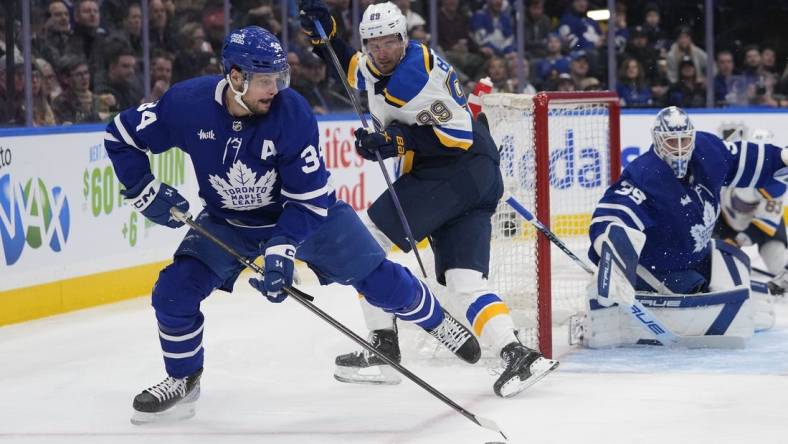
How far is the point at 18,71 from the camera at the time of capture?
5957 mm

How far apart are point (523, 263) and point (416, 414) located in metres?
1.27

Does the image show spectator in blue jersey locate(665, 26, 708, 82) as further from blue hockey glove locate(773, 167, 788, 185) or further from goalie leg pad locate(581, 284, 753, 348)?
goalie leg pad locate(581, 284, 753, 348)

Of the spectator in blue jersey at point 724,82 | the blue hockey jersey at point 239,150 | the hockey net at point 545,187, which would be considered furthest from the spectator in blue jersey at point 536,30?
the blue hockey jersey at point 239,150

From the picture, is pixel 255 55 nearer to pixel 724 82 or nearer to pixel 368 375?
pixel 368 375

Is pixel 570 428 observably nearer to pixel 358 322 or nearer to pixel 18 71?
pixel 358 322

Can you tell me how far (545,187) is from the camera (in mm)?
4387

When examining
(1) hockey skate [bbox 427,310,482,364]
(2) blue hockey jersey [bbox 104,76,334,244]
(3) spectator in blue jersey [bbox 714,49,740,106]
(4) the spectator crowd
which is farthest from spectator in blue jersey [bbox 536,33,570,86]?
(2) blue hockey jersey [bbox 104,76,334,244]

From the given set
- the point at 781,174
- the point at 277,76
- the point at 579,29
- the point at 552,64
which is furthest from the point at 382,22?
the point at 579,29

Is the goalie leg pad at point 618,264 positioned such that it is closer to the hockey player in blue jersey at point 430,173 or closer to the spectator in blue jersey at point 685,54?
the hockey player in blue jersey at point 430,173

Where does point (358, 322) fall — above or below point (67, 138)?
below

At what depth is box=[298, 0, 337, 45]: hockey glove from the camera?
4.27 metres

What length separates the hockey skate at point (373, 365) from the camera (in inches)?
163

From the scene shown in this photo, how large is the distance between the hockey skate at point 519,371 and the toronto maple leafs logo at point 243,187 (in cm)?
86

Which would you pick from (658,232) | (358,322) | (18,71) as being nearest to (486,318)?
(658,232)
